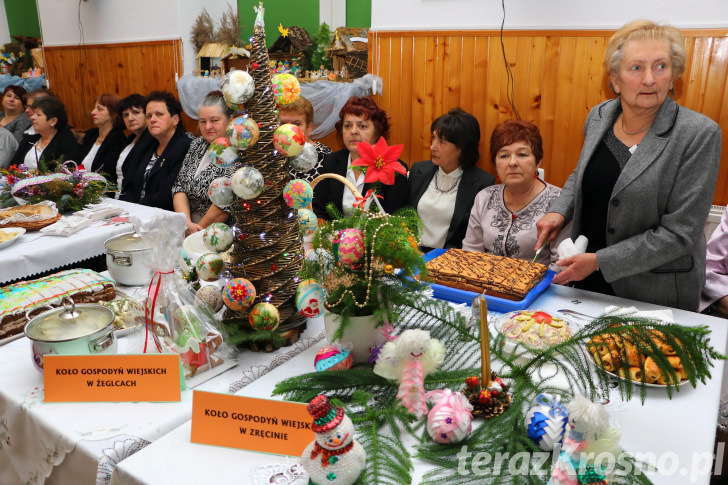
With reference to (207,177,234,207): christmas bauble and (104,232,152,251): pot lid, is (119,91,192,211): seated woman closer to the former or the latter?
(104,232,152,251): pot lid

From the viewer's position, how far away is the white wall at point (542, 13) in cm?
255

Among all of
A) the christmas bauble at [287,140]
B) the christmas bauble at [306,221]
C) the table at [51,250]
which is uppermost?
the christmas bauble at [287,140]

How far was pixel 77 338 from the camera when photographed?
1.07 m

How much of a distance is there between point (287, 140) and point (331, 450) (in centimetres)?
68

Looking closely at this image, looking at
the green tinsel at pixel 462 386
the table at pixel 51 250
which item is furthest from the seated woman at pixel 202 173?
the green tinsel at pixel 462 386

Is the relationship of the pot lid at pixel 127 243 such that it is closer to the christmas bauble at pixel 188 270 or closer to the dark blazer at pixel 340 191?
the christmas bauble at pixel 188 270

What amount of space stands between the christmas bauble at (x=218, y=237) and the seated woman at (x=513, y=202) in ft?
4.29

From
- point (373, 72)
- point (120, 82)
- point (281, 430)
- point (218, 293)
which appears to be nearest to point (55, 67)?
point (120, 82)

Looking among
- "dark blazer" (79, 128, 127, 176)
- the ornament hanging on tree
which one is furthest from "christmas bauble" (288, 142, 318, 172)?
"dark blazer" (79, 128, 127, 176)

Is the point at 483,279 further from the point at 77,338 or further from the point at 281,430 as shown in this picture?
the point at 77,338

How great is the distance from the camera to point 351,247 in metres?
1.02

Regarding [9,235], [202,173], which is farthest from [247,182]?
[202,173]

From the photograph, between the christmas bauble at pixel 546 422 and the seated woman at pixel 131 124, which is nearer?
the christmas bauble at pixel 546 422

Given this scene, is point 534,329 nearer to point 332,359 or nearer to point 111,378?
point 332,359
